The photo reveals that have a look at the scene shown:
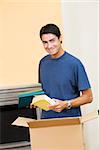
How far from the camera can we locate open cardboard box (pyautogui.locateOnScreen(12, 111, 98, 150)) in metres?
1.44

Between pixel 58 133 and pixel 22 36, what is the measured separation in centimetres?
105

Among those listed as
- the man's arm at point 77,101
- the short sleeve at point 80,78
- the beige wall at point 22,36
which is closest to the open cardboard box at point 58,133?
the man's arm at point 77,101

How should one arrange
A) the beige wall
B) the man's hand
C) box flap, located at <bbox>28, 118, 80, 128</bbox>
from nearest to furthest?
box flap, located at <bbox>28, 118, 80, 128</bbox>, the man's hand, the beige wall

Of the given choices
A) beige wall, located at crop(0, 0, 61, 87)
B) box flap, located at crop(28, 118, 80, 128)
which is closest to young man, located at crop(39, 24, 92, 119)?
box flap, located at crop(28, 118, 80, 128)

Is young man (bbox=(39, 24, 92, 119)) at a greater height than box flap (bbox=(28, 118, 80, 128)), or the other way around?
young man (bbox=(39, 24, 92, 119))

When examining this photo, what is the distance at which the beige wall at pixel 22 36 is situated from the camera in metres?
2.22

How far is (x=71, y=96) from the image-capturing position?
1736mm

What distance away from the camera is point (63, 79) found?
67.4 inches

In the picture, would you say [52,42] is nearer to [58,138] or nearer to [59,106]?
[59,106]

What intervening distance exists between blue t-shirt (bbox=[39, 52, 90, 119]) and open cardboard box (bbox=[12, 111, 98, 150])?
0.29 metres

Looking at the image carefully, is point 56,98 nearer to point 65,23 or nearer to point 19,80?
point 19,80

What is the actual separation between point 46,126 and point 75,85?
394 mm

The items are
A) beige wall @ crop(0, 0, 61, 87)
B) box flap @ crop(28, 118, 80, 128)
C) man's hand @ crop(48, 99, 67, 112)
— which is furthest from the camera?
beige wall @ crop(0, 0, 61, 87)

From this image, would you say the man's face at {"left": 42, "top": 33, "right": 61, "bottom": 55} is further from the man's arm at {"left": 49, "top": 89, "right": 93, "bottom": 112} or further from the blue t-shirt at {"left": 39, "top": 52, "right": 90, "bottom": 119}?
the man's arm at {"left": 49, "top": 89, "right": 93, "bottom": 112}
